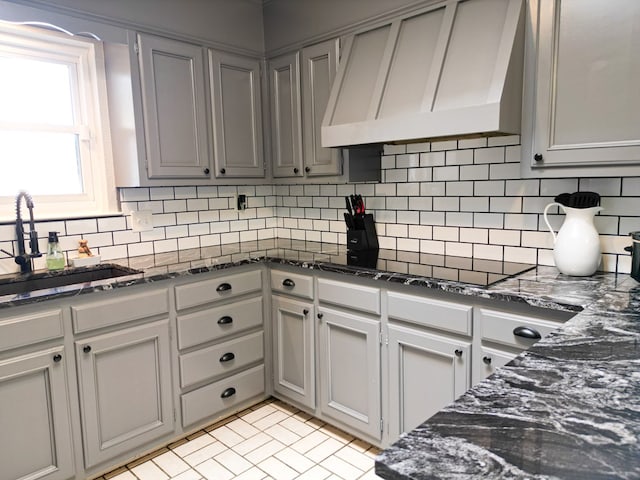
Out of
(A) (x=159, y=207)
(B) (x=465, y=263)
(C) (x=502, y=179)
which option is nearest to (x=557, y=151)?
(C) (x=502, y=179)

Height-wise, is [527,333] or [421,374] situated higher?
[527,333]

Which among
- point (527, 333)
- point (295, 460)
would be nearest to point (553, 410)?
point (527, 333)

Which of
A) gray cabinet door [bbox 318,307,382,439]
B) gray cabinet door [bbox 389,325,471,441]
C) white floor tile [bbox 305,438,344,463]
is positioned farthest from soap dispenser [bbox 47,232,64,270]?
gray cabinet door [bbox 389,325,471,441]

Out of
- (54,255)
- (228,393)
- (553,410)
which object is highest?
(54,255)

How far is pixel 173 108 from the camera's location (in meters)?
2.68

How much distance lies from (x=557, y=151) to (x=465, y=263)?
27.6 inches

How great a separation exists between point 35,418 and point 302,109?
2.11 meters

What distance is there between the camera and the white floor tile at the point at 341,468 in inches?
85.0

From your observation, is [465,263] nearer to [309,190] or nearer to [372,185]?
[372,185]

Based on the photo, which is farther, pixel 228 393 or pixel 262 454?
pixel 228 393

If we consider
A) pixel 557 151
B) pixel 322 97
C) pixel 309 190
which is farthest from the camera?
pixel 309 190

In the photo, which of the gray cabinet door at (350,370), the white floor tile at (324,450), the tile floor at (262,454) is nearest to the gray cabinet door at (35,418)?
the tile floor at (262,454)

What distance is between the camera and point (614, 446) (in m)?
0.75

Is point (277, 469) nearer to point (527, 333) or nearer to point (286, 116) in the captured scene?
point (527, 333)
